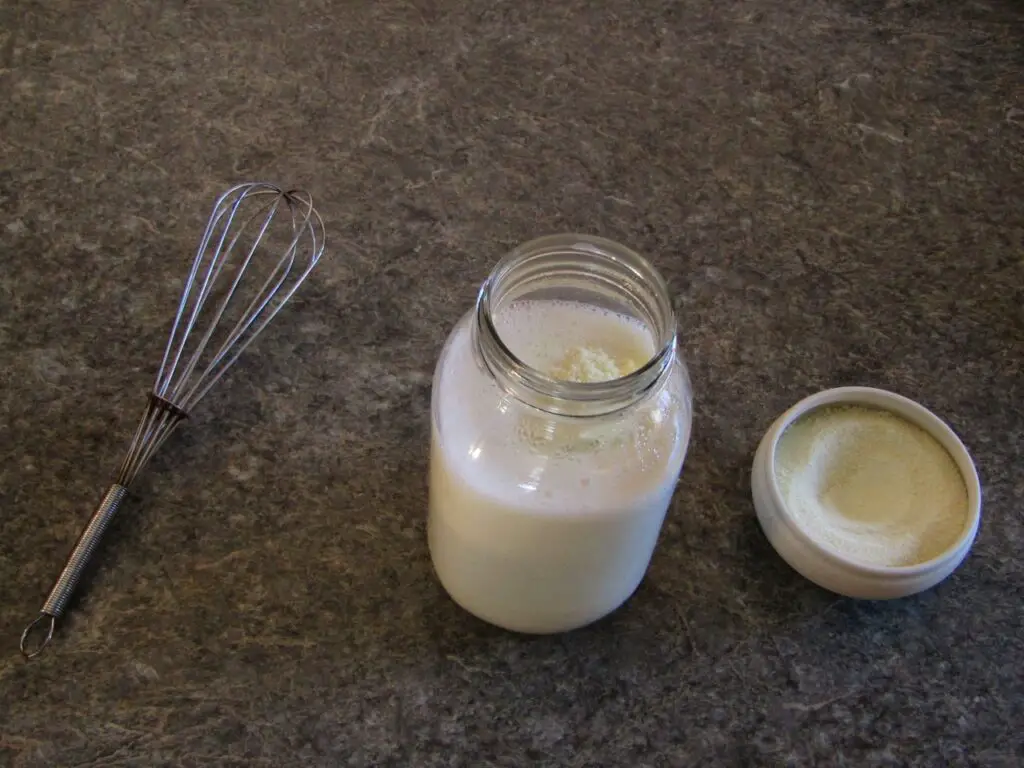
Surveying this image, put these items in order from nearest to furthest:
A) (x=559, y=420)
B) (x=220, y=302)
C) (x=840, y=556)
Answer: (x=559, y=420) → (x=840, y=556) → (x=220, y=302)

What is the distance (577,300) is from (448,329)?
0.77ft

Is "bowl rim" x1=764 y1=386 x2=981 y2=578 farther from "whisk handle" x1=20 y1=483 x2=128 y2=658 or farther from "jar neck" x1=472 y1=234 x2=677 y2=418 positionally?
"whisk handle" x1=20 y1=483 x2=128 y2=658

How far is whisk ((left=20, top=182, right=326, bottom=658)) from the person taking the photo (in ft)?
2.54

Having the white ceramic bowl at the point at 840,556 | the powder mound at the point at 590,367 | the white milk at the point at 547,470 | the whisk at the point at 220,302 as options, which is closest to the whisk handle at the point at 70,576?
the whisk at the point at 220,302

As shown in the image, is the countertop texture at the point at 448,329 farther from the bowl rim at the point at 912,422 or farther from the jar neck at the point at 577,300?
the jar neck at the point at 577,300

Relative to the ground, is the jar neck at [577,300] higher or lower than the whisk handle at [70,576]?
higher

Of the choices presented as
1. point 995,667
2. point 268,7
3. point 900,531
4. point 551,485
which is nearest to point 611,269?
point 551,485

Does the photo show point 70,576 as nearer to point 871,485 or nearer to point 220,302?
point 220,302

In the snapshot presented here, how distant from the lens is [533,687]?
743 millimetres

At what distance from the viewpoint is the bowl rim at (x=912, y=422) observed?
0.73m

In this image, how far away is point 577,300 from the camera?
0.67 metres

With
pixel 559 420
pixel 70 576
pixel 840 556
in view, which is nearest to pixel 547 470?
pixel 559 420

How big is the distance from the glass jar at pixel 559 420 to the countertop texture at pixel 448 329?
0.37 feet

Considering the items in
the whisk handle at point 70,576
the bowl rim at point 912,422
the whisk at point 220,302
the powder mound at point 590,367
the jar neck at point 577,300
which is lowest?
the whisk handle at point 70,576
